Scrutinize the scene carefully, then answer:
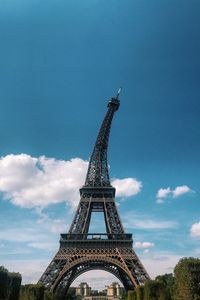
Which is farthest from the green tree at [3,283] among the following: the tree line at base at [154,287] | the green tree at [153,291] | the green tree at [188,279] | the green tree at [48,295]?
the green tree at [188,279]

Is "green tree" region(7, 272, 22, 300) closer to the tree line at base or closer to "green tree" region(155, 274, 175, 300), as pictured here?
the tree line at base

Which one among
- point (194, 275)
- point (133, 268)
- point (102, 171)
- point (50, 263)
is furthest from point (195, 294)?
point (102, 171)

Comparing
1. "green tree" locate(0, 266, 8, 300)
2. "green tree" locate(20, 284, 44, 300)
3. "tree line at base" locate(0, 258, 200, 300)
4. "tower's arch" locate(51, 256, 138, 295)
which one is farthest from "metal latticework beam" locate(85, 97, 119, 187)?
"green tree" locate(0, 266, 8, 300)

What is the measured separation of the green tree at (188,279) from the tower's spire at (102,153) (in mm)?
31901

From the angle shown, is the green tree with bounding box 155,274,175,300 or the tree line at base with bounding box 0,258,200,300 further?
the green tree with bounding box 155,274,175,300

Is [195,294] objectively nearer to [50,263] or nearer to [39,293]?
[39,293]

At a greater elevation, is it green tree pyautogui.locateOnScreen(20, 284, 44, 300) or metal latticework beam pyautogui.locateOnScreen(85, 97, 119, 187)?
metal latticework beam pyautogui.locateOnScreen(85, 97, 119, 187)

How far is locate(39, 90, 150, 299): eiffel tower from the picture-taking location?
72.0m

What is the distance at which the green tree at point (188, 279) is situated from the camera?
176ft

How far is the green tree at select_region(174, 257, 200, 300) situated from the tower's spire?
105 feet

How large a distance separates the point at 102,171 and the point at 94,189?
6033 millimetres

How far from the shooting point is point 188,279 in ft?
181

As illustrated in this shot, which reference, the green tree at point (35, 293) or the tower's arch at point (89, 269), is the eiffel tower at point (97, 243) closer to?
the tower's arch at point (89, 269)

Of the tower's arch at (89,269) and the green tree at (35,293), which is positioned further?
the tower's arch at (89,269)
